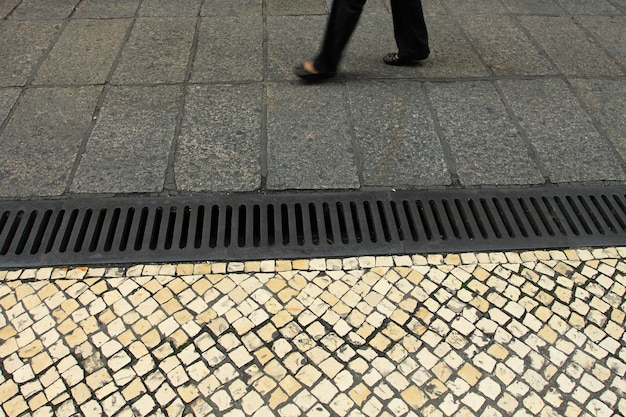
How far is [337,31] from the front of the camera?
318 cm

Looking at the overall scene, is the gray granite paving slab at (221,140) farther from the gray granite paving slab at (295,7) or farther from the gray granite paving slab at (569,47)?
the gray granite paving slab at (569,47)

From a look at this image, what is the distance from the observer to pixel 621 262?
2.42m

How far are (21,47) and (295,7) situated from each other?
6.93 ft

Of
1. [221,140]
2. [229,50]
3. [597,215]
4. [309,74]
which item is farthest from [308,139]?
[597,215]

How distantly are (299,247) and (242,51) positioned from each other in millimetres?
1914

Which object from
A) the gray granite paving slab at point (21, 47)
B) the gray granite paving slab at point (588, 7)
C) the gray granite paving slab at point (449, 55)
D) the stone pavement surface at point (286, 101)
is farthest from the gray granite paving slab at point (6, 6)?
the gray granite paving slab at point (588, 7)

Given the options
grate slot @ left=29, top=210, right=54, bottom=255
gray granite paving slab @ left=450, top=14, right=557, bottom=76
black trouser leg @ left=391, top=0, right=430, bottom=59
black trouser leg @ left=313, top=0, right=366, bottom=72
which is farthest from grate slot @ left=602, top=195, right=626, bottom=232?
grate slot @ left=29, top=210, right=54, bottom=255

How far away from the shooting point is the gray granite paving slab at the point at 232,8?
4.25 metres

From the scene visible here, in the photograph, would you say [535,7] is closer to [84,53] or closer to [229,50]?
[229,50]

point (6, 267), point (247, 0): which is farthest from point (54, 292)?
point (247, 0)

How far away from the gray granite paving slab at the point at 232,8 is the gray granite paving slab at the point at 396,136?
4.56 ft

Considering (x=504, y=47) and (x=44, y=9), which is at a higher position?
(x=44, y=9)

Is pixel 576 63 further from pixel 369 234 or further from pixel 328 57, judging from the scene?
pixel 369 234

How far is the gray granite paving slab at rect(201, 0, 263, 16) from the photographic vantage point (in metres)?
4.25
